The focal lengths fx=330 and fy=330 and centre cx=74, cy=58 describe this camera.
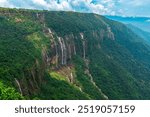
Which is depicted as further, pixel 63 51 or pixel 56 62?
pixel 63 51

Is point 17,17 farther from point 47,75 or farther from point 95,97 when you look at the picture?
point 95,97

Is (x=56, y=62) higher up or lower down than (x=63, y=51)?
lower down

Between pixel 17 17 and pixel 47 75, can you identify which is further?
pixel 17 17

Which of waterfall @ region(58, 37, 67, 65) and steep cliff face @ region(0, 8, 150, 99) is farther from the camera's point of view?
waterfall @ region(58, 37, 67, 65)

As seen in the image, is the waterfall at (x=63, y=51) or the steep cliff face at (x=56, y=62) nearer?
the steep cliff face at (x=56, y=62)

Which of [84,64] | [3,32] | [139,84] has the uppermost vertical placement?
[3,32]

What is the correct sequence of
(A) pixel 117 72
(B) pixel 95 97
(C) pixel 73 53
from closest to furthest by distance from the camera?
1. (B) pixel 95 97
2. (C) pixel 73 53
3. (A) pixel 117 72

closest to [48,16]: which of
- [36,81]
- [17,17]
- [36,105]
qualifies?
[17,17]

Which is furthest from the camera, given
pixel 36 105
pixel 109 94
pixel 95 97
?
pixel 109 94
